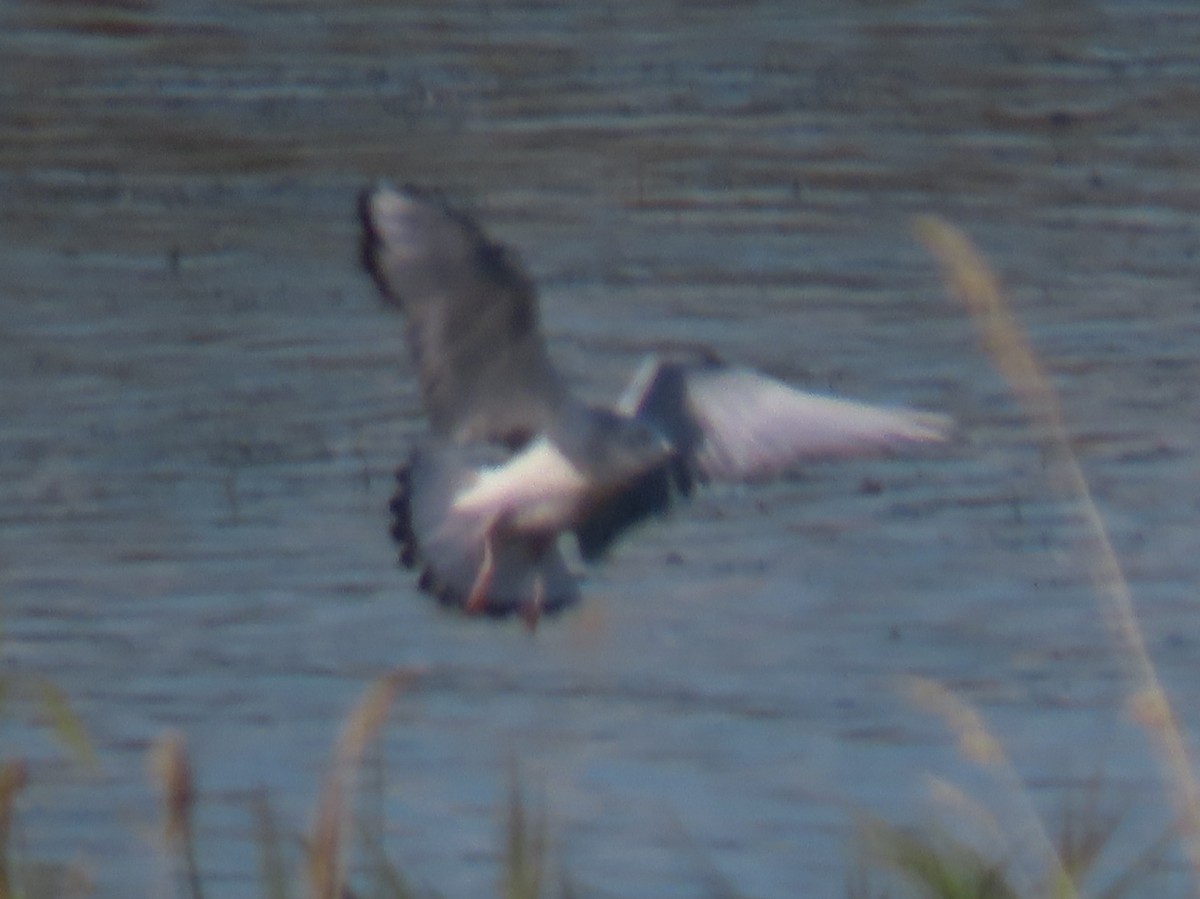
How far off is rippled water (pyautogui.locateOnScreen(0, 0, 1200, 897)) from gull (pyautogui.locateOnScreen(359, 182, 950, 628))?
19cm

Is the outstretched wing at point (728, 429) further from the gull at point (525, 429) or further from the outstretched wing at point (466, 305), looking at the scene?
the outstretched wing at point (466, 305)

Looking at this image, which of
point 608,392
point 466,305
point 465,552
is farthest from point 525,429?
point 608,392

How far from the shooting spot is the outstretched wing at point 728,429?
3.46 m

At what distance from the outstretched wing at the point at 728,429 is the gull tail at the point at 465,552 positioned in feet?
0.68

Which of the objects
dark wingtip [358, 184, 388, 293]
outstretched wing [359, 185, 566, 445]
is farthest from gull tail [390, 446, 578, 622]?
dark wingtip [358, 184, 388, 293]

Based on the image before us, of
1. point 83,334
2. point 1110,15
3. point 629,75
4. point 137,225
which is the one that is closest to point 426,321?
point 83,334

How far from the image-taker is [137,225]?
28.5 ft

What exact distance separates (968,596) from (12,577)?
1.68 meters

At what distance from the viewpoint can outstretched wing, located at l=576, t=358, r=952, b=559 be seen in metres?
3.46

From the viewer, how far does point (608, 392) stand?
6.89 m

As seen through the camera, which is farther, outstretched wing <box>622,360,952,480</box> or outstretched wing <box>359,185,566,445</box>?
outstretched wing <box>359,185,566,445</box>

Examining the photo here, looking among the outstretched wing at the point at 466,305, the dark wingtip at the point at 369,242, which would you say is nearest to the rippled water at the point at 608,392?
the outstretched wing at the point at 466,305

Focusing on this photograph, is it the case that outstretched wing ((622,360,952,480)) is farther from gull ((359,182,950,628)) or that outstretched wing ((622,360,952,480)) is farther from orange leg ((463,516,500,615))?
orange leg ((463,516,500,615))

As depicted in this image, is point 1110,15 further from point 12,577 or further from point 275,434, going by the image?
point 12,577
